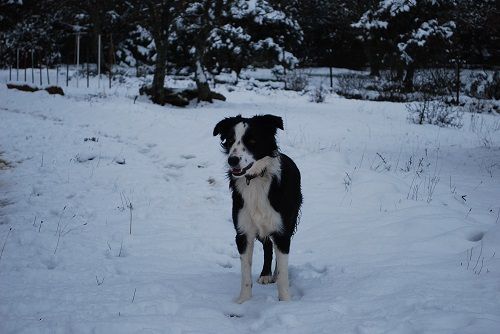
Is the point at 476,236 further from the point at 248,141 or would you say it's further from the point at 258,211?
the point at 248,141

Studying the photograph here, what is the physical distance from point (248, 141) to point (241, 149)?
121 mm

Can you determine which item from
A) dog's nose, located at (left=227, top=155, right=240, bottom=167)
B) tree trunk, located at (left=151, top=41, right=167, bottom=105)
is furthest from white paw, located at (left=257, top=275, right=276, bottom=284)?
tree trunk, located at (left=151, top=41, right=167, bottom=105)

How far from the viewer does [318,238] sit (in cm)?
576

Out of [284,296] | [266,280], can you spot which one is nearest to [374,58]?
[266,280]

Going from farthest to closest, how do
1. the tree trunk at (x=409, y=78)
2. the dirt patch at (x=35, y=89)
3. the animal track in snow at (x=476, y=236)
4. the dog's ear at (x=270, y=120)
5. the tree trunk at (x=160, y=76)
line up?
the tree trunk at (x=409, y=78) < the dirt patch at (x=35, y=89) < the tree trunk at (x=160, y=76) < the animal track in snow at (x=476, y=236) < the dog's ear at (x=270, y=120)

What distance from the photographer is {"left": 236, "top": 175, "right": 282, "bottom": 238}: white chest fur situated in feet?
13.2

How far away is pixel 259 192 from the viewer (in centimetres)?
403

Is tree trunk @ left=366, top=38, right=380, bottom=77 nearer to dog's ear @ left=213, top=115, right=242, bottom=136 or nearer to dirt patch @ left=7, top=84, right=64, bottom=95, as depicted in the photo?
dirt patch @ left=7, top=84, right=64, bottom=95

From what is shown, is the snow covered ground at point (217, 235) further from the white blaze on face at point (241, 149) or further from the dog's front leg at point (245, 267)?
the white blaze on face at point (241, 149)

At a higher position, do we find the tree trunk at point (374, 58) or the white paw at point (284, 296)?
the tree trunk at point (374, 58)

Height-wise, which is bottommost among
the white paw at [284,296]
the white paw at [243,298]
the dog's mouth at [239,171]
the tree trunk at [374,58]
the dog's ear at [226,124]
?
the white paw at [243,298]

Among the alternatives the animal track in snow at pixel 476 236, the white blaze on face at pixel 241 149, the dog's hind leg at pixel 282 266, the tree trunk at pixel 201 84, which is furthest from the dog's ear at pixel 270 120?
the tree trunk at pixel 201 84

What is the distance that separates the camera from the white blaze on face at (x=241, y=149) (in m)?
3.97

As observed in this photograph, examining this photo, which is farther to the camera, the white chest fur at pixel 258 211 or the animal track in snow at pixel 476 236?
the animal track in snow at pixel 476 236
